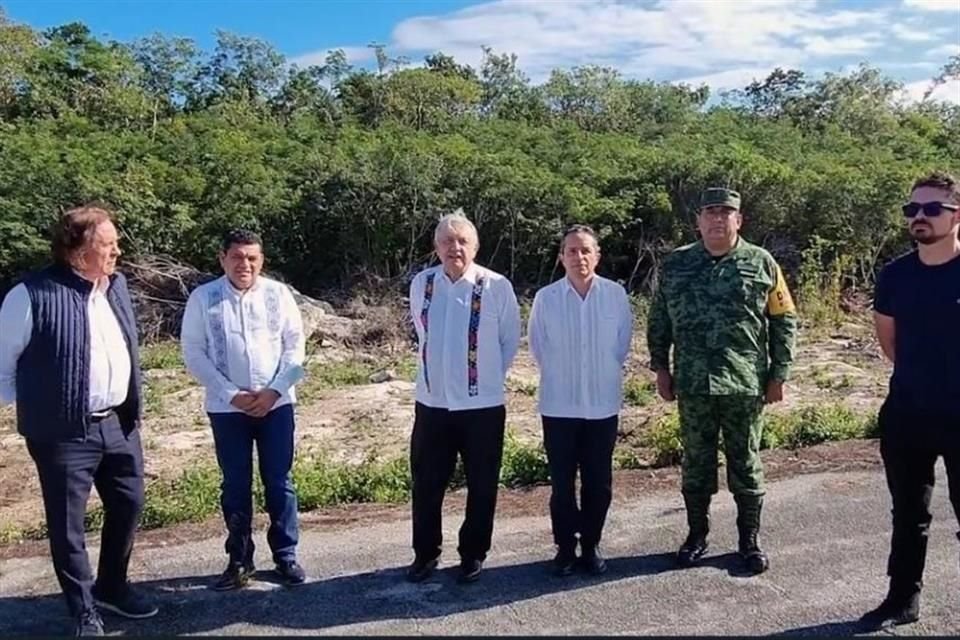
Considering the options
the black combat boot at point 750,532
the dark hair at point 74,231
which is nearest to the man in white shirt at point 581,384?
the black combat boot at point 750,532

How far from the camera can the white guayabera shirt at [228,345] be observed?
412cm

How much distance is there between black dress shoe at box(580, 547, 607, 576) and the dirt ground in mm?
1495

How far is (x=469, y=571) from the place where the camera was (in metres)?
4.29

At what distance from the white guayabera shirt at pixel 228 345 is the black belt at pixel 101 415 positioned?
1.36ft

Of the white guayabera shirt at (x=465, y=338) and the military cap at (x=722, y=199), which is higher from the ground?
the military cap at (x=722, y=199)

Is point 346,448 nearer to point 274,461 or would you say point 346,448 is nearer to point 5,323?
point 274,461

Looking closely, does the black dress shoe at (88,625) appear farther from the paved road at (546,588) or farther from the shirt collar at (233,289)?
the shirt collar at (233,289)

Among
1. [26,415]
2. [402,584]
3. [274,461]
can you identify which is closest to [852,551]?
[402,584]

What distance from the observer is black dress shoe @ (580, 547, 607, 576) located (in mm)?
4340

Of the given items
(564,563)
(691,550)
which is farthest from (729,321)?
(564,563)

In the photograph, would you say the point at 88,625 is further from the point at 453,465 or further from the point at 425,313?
the point at 425,313

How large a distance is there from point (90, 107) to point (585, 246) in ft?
64.5

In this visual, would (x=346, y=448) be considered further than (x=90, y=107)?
No

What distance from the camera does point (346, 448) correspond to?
7238mm
